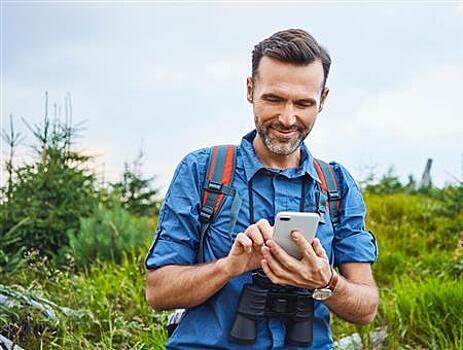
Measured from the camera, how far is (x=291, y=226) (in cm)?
290

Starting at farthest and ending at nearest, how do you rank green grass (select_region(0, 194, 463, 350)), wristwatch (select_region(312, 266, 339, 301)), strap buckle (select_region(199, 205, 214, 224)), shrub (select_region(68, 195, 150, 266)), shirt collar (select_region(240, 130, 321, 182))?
shrub (select_region(68, 195, 150, 266)), green grass (select_region(0, 194, 463, 350)), shirt collar (select_region(240, 130, 321, 182)), strap buckle (select_region(199, 205, 214, 224)), wristwatch (select_region(312, 266, 339, 301))

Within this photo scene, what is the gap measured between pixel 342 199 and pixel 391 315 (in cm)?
290

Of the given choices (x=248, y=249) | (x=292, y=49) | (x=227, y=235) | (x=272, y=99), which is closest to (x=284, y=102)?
(x=272, y=99)

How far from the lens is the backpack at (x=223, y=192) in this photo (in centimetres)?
324

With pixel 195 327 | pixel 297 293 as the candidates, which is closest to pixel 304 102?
pixel 297 293

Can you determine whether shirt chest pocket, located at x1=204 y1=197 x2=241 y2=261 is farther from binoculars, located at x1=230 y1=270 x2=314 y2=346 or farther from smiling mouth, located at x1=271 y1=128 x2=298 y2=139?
smiling mouth, located at x1=271 y1=128 x2=298 y2=139

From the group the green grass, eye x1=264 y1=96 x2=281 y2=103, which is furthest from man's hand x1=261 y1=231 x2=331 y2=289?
the green grass

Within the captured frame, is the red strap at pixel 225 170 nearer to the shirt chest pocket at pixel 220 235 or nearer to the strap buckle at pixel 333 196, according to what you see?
the shirt chest pocket at pixel 220 235

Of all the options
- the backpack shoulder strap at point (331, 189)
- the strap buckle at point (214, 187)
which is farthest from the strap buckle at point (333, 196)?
the strap buckle at point (214, 187)

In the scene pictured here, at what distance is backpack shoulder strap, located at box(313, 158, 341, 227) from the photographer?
348cm

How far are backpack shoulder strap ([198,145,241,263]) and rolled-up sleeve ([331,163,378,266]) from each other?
0.52m

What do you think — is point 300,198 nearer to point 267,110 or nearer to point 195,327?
point 267,110

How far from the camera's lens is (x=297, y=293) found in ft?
10.8

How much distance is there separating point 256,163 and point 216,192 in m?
0.22
